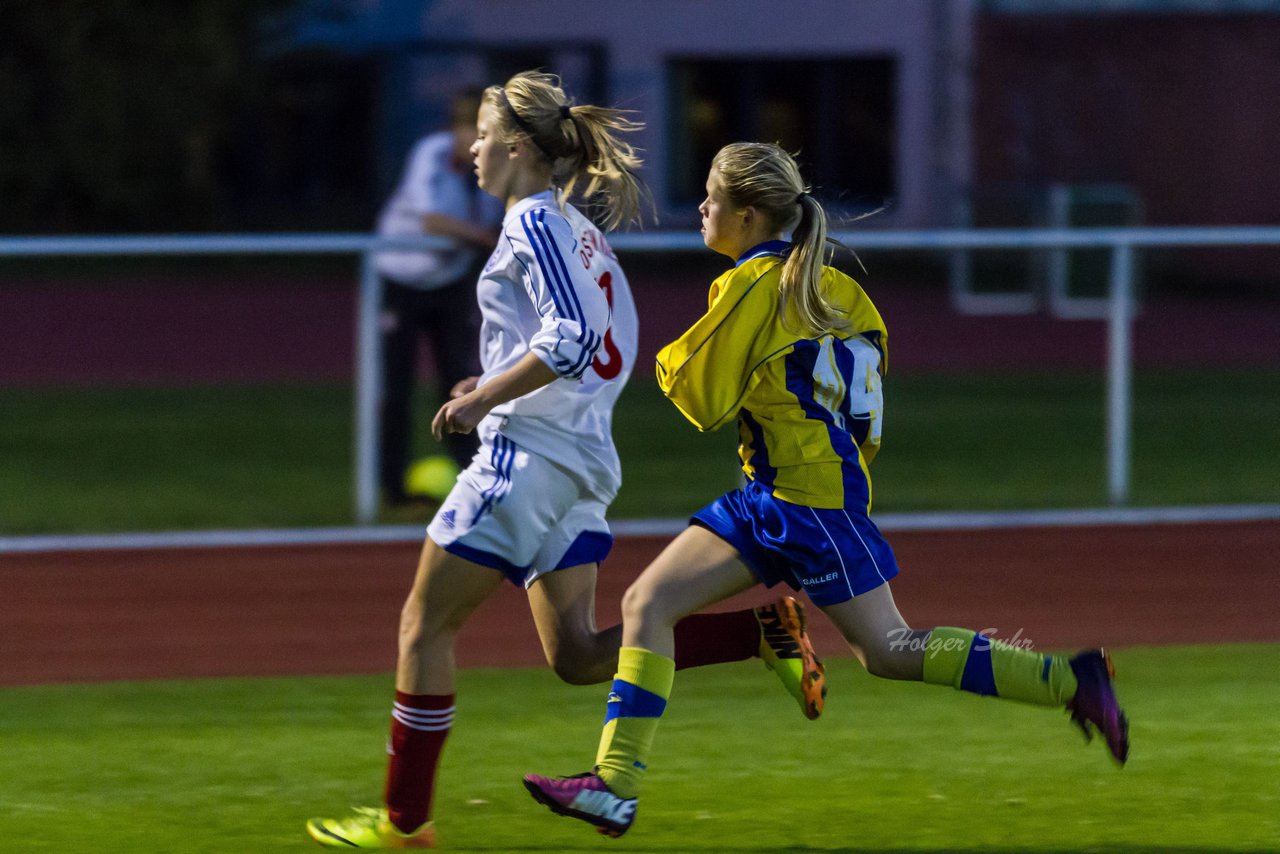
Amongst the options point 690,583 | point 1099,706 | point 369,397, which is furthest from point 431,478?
point 1099,706

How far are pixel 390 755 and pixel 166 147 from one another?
26638mm

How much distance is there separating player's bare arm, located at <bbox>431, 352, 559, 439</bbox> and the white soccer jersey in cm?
3

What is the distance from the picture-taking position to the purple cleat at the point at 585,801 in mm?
4305

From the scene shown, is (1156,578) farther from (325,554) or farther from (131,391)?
(131,391)

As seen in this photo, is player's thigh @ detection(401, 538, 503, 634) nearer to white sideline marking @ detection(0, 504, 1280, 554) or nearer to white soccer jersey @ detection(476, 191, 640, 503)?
white soccer jersey @ detection(476, 191, 640, 503)

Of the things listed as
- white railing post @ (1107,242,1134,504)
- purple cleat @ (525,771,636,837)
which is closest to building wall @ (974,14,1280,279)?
white railing post @ (1107,242,1134,504)

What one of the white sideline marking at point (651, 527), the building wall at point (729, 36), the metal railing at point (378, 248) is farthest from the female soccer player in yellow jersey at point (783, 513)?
the building wall at point (729, 36)

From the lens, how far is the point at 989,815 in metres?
4.87

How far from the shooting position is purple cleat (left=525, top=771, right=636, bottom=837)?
169 inches

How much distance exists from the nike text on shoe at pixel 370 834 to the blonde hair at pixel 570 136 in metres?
1.52

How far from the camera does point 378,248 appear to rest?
9617 mm

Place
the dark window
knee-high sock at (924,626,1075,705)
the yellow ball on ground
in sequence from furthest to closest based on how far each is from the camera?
the dark window < the yellow ball on ground < knee-high sock at (924,626,1075,705)

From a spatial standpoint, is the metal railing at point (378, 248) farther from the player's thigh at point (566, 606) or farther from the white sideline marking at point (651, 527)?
the player's thigh at point (566, 606)

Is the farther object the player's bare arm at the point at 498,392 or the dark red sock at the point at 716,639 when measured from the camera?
the dark red sock at the point at 716,639
